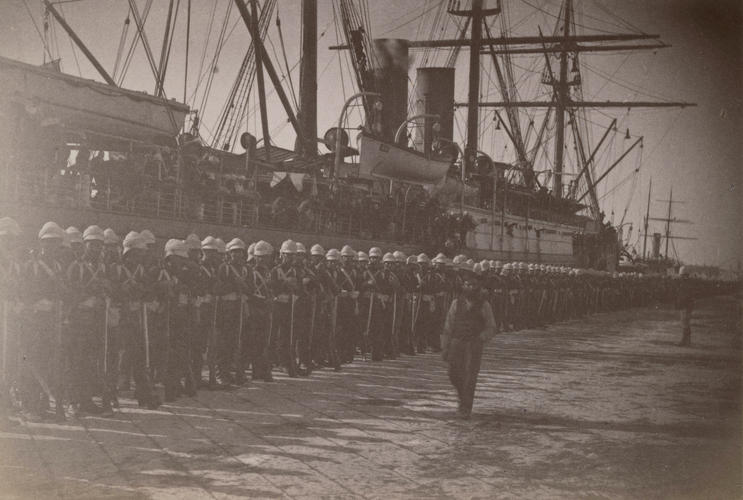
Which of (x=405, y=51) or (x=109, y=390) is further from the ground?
(x=405, y=51)

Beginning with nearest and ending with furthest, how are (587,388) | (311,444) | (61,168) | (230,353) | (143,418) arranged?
(311,444) → (143,418) → (230,353) → (587,388) → (61,168)

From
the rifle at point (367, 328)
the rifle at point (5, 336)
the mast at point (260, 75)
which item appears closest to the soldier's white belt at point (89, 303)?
the rifle at point (5, 336)

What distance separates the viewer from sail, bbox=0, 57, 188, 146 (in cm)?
1717

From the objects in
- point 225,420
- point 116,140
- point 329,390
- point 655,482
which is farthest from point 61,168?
point 655,482

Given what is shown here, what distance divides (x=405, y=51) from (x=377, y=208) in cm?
1567

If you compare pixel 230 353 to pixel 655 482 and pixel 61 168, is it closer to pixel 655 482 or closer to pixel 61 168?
pixel 655 482

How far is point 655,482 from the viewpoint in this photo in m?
7.08

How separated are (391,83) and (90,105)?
69.5 feet

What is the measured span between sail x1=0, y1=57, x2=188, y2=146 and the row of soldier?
21.8 ft

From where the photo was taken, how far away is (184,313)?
10.4 m

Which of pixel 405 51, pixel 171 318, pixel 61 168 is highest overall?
pixel 405 51

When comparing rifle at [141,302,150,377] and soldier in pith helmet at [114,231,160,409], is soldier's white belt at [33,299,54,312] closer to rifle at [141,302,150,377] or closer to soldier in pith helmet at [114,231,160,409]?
soldier in pith helmet at [114,231,160,409]

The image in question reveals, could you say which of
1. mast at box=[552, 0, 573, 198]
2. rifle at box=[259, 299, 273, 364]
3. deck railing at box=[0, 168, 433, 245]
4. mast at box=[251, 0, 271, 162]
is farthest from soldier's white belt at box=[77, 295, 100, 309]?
mast at box=[552, 0, 573, 198]

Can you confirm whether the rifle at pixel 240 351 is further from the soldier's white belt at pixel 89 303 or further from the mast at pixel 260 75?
the mast at pixel 260 75
